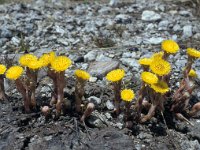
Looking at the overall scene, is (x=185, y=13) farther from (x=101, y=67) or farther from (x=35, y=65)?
(x=35, y=65)

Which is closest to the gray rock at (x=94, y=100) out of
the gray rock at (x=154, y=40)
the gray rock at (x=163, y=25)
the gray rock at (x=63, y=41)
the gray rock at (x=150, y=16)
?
the gray rock at (x=63, y=41)

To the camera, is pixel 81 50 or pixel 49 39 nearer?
pixel 81 50

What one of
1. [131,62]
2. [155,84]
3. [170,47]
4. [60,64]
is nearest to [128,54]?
[131,62]

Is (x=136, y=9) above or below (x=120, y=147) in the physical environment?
above

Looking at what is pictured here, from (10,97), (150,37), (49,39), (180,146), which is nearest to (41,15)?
(49,39)

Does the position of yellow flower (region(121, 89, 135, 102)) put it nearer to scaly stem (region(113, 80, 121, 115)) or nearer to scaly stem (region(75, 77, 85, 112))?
scaly stem (region(113, 80, 121, 115))

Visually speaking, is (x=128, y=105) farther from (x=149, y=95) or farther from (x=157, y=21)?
(x=157, y=21)

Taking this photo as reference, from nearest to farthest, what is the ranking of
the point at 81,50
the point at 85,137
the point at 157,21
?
the point at 85,137
the point at 81,50
the point at 157,21
